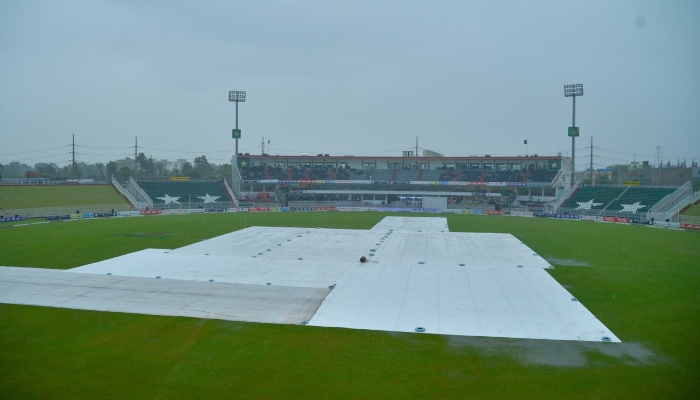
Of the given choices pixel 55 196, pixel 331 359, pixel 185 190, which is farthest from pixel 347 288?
pixel 185 190

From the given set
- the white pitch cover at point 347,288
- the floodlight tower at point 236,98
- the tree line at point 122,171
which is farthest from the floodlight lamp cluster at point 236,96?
the white pitch cover at point 347,288

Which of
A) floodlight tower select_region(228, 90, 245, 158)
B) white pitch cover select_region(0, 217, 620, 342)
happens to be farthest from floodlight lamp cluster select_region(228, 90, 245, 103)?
white pitch cover select_region(0, 217, 620, 342)

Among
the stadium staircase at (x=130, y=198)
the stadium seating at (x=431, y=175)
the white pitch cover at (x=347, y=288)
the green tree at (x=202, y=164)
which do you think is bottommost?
the white pitch cover at (x=347, y=288)

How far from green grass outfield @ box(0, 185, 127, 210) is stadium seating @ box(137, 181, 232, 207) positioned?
4.28m

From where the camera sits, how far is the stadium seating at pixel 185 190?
59.3 meters

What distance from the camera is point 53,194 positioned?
171ft

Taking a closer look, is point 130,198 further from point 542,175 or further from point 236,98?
point 542,175

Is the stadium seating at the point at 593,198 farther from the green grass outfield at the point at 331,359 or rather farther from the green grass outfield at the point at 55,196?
the green grass outfield at the point at 55,196

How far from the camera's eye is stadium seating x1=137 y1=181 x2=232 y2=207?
5928 centimetres

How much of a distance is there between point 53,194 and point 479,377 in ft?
181

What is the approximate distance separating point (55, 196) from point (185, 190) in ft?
49.2

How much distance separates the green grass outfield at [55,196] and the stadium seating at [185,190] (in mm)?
4279

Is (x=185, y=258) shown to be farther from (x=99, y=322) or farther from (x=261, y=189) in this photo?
(x=261, y=189)

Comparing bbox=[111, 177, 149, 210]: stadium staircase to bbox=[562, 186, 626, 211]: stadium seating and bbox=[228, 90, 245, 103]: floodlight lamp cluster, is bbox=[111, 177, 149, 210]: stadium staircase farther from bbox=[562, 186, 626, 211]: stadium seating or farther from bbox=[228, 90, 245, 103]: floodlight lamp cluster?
bbox=[562, 186, 626, 211]: stadium seating
